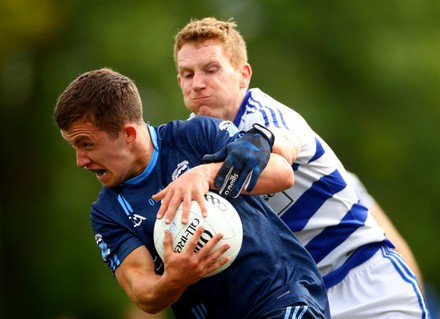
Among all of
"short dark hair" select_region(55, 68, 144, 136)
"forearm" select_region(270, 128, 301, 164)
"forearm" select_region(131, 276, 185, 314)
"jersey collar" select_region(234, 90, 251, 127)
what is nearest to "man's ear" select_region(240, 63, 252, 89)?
"jersey collar" select_region(234, 90, 251, 127)

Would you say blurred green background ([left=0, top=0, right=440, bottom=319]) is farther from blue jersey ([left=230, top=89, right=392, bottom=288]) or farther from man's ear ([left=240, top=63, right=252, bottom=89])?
blue jersey ([left=230, top=89, right=392, bottom=288])

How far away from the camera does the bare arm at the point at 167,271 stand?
5.97 meters

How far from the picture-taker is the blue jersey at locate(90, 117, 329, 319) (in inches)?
251

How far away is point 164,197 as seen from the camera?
614 centimetres

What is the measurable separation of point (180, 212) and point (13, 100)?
53.5ft

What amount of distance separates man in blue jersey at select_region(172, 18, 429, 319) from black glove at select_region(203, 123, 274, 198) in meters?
1.12

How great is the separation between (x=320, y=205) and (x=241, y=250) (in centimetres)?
136

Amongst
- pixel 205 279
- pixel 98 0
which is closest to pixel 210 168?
pixel 205 279

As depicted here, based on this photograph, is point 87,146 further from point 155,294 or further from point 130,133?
point 155,294

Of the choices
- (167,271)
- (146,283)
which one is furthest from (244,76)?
(167,271)

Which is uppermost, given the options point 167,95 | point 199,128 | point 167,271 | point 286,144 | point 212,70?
point 212,70

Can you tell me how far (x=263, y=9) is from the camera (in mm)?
21859

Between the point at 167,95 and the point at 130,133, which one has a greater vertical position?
the point at 130,133

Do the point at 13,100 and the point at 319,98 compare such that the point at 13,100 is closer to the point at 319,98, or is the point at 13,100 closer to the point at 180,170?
the point at 319,98
